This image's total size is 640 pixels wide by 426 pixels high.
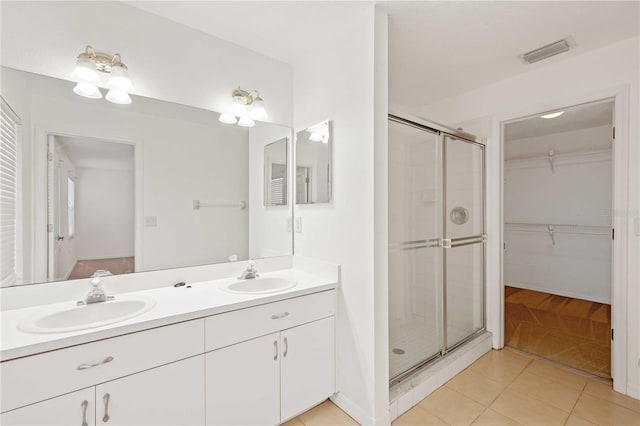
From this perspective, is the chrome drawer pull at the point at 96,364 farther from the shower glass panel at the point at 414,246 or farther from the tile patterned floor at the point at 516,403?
the shower glass panel at the point at 414,246

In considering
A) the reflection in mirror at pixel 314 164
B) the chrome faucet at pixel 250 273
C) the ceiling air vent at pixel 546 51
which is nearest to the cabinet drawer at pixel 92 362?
the chrome faucet at pixel 250 273

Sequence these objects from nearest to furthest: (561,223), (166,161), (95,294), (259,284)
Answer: (95,294)
(166,161)
(259,284)
(561,223)

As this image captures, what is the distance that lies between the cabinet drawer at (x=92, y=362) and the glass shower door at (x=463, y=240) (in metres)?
2.02

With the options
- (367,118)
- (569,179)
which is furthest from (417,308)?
(569,179)

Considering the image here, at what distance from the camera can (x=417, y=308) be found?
223 centimetres

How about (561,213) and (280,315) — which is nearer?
(280,315)

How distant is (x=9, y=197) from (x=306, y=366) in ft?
5.79

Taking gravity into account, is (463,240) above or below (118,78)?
below

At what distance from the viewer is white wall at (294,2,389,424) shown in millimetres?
1632

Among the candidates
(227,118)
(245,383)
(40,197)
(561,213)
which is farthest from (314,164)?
(561,213)

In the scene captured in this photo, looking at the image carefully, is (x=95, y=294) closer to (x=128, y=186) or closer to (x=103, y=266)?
(x=103, y=266)

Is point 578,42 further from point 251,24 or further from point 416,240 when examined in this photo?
point 251,24

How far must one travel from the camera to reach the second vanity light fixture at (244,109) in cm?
199

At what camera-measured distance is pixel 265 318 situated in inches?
60.6
